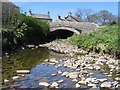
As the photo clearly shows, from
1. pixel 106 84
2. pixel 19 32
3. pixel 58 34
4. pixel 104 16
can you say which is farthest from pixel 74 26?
pixel 106 84

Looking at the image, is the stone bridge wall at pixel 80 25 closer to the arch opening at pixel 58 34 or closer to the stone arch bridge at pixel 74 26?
the stone arch bridge at pixel 74 26

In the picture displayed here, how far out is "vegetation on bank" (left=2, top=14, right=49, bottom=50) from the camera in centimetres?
2360

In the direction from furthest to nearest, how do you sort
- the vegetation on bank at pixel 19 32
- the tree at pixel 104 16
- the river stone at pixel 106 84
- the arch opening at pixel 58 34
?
the tree at pixel 104 16 < the arch opening at pixel 58 34 < the vegetation on bank at pixel 19 32 < the river stone at pixel 106 84

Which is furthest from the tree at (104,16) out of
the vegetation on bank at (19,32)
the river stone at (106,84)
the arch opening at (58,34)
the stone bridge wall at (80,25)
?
the river stone at (106,84)

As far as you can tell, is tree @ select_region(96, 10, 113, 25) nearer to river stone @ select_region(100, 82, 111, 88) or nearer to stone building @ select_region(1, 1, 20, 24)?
stone building @ select_region(1, 1, 20, 24)

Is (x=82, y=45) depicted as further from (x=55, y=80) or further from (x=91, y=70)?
(x=55, y=80)

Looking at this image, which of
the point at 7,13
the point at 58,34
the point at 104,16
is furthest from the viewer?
the point at 104,16

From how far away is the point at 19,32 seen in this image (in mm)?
26984

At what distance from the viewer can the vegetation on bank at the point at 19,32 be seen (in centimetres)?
2360

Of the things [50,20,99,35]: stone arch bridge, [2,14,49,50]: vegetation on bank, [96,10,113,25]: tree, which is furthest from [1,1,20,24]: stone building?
[96,10,113,25]: tree

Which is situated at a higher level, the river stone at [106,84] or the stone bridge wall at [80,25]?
the stone bridge wall at [80,25]

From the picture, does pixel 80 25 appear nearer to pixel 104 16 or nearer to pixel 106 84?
pixel 104 16

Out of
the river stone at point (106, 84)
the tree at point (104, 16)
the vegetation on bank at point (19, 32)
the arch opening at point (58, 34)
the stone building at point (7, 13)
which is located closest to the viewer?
the river stone at point (106, 84)

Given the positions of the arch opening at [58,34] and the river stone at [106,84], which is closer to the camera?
the river stone at [106,84]
